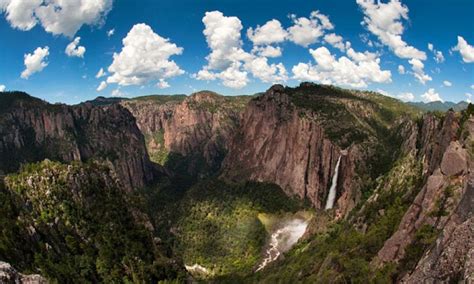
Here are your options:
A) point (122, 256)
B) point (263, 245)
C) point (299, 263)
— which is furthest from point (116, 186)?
point (263, 245)

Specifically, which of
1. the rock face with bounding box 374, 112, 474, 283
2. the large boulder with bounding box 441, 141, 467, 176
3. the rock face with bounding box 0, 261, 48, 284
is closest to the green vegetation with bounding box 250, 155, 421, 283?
the rock face with bounding box 374, 112, 474, 283

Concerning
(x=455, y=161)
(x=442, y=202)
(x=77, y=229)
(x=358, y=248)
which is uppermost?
(x=455, y=161)

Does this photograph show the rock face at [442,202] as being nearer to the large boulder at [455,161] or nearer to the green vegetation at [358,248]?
the large boulder at [455,161]

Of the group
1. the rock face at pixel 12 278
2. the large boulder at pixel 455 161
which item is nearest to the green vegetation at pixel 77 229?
the rock face at pixel 12 278

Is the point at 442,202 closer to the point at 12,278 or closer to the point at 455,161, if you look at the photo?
the point at 455,161

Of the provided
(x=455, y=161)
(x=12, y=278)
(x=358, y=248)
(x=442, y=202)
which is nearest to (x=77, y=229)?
(x=358, y=248)

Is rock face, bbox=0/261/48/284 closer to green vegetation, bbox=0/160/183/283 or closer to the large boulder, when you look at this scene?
green vegetation, bbox=0/160/183/283

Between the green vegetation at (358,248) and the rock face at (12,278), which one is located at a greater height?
the rock face at (12,278)

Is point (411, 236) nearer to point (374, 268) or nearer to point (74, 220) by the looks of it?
point (374, 268)
